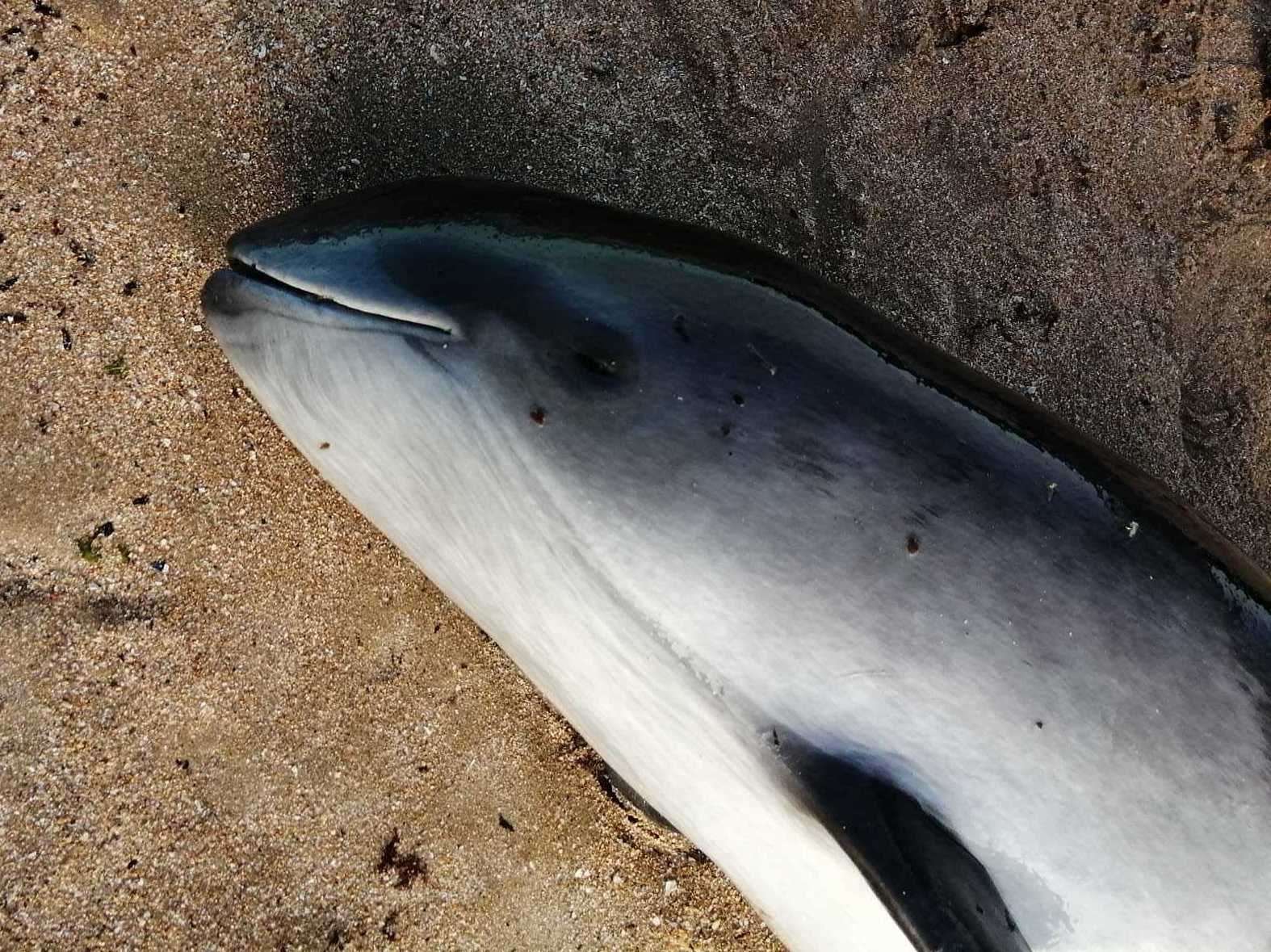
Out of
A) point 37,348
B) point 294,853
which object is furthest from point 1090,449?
point 37,348

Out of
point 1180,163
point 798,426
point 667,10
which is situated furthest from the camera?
point 1180,163

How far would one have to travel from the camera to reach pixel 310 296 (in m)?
2.62

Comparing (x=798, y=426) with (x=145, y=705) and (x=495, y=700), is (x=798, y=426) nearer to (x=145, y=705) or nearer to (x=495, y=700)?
(x=495, y=700)

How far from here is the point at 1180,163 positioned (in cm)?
396

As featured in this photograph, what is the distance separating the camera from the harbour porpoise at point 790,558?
252 cm

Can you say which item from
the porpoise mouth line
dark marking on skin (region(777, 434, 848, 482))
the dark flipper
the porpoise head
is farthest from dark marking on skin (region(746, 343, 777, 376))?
the dark flipper

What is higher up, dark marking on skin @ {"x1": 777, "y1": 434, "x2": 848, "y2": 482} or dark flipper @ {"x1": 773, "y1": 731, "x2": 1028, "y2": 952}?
dark marking on skin @ {"x1": 777, "y1": 434, "x2": 848, "y2": 482}

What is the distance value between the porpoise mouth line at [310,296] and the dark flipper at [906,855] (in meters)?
1.41

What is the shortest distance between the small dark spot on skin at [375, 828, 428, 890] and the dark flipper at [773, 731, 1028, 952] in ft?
4.70

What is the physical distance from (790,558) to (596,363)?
724mm

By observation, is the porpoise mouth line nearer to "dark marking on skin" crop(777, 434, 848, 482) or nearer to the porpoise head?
the porpoise head

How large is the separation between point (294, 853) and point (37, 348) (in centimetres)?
182

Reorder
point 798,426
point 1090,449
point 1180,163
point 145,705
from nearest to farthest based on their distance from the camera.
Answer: point 798,426
point 1090,449
point 145,705
point 1180,163

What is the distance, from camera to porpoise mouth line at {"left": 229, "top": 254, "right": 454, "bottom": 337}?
254 centimetres
